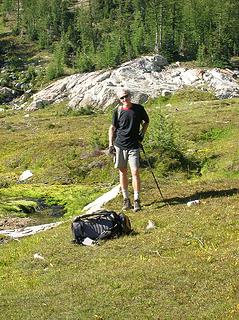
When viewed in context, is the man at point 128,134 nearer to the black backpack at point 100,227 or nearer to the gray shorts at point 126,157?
the gray shorts at point 126,157

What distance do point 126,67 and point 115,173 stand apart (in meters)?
71.2

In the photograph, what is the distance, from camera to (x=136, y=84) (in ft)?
297

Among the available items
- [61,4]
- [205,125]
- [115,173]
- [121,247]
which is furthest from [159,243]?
[61,4]

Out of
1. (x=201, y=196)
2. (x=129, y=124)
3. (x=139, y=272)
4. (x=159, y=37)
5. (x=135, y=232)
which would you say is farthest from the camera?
(x=159, y=37)

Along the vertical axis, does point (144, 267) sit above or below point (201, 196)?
above

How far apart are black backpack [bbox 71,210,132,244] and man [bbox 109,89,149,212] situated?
237cm

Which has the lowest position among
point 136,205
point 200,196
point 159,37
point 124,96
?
point 159,37

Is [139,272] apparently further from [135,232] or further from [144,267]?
[135,232]

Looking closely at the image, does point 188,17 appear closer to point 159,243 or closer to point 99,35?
point 99,35

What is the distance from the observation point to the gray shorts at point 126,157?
1641cm

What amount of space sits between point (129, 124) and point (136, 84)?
7525 cm

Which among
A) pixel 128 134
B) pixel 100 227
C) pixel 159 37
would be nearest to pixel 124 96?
pixel 128 134

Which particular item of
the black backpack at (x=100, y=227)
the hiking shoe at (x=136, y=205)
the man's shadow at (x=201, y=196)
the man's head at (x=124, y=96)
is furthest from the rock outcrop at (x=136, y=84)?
the black backpack at (x=100, y=227)

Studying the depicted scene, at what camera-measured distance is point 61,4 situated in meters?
165
